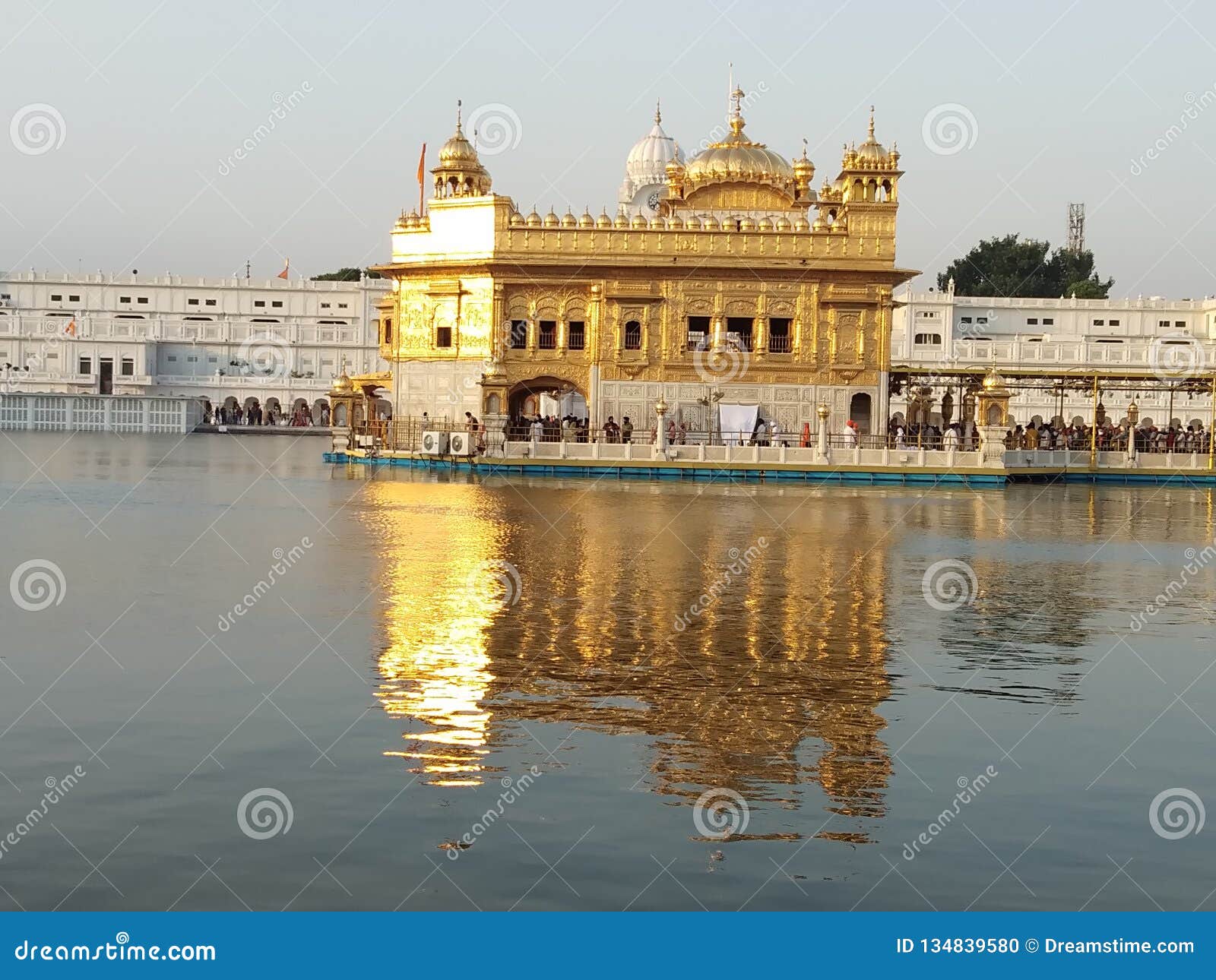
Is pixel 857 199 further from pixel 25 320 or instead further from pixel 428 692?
pixel 25 320

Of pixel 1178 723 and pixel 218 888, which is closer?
pixel 218 888

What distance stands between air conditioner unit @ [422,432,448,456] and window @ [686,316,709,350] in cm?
851

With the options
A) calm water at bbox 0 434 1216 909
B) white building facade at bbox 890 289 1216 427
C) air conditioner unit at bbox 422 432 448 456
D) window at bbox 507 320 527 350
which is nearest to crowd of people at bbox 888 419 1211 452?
window at bbox 507 320 527 350

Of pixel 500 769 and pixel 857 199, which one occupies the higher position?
pixel 857 199

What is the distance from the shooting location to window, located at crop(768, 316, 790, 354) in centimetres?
5175

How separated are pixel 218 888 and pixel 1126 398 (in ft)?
292

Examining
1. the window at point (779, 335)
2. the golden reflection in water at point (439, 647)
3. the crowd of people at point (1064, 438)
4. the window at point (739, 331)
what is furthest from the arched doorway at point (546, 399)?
the golden reflection in water at point (439, 647)

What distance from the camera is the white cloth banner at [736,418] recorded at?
51.2 m

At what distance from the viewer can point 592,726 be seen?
1165cm

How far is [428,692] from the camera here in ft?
41.8

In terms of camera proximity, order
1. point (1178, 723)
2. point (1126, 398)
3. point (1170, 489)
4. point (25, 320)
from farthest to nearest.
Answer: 1. point (25, 320)
2. point (1126, 398)
3. point (1170, 489)
4. point (1178, 723)

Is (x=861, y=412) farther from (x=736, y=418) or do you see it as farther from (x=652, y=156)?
(x=652, y=156)

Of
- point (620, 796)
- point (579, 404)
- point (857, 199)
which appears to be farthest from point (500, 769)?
point (579, 404)

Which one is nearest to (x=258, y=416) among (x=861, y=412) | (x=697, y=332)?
(x=697, y=332)
